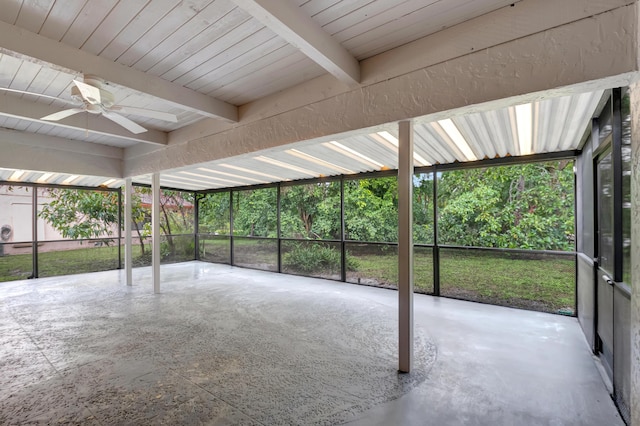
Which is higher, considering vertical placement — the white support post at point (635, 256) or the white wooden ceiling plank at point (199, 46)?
the white wooden ceiling plank at point (199, 46)

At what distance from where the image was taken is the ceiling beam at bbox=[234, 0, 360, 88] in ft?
5.90

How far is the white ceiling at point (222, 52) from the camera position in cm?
202

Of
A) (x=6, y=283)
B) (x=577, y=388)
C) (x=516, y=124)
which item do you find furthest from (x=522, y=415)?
(x=6, y=283)

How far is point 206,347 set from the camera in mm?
3215

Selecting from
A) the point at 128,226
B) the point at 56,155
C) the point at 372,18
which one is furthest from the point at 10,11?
the point at 128,226

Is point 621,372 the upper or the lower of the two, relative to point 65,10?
lower

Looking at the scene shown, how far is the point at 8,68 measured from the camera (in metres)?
2.79

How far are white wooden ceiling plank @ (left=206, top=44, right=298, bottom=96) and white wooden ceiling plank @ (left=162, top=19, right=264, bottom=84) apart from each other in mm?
256

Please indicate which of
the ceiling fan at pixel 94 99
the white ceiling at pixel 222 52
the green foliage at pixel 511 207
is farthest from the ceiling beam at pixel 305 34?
the green foliage at pixel 511 207

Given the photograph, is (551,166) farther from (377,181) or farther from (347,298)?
(347,298)

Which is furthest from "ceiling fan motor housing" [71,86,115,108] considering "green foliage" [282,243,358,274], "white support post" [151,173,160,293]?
"green foliage" [282,243,358,274]

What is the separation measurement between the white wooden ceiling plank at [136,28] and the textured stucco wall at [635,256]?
290cm

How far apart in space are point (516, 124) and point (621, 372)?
2.61 meters

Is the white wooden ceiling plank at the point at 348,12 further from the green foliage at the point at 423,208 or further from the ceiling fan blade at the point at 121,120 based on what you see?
the green foliage at the point at 423,208
